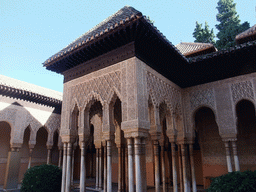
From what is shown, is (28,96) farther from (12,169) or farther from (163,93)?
(163,93)

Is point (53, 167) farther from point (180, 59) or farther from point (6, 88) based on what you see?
point (180, 59)

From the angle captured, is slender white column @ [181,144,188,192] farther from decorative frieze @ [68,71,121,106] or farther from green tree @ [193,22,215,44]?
green tree @ [193,22,215,44]

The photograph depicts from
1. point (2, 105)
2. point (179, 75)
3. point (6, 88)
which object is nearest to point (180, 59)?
point (179, 75)

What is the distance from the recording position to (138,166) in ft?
16.4

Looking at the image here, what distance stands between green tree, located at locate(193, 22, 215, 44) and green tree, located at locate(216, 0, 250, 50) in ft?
2.89

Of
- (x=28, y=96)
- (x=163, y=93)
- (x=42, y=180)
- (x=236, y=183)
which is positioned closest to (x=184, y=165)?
(x=163, y=93)

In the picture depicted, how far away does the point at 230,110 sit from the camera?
23.8 feet

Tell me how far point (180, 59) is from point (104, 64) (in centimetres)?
276

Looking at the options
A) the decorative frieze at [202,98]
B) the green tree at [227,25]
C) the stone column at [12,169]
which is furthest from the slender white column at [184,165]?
the green tree at [227,25]

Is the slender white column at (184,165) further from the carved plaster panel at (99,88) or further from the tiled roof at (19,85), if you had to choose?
the tiled roof at (19,85)

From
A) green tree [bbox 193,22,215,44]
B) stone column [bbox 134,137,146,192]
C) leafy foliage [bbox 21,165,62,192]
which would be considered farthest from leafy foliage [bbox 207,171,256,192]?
green tree [bbox 193,22,215,44]

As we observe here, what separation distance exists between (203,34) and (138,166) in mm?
17510

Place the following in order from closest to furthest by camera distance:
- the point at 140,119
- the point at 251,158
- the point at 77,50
→ 1. the point at 140,119
2. the point at 77,50
3. the point at 251,158

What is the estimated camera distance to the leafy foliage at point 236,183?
13.6 ft
